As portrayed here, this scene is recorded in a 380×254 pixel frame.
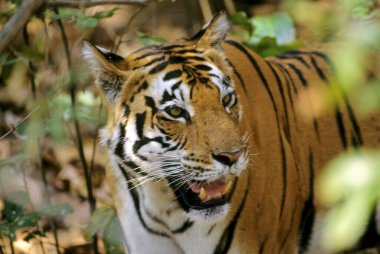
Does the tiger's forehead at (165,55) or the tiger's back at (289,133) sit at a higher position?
the tiger's forehead at (165,55)

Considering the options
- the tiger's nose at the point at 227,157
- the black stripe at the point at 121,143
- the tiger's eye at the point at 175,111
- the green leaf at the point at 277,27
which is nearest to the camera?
the tiger's nose at the point at 227,157

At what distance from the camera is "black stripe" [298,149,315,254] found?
3229 millimetres

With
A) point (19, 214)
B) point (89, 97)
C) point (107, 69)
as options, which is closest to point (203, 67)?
point (107, 69)

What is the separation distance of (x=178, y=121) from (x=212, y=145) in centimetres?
16

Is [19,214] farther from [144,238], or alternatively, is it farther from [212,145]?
[212,145]

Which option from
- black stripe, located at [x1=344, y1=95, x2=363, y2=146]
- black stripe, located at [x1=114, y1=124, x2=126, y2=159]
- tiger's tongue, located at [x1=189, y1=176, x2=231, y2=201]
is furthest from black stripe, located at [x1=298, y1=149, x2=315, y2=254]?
black stripe, located at [x1=114, y1=124, x2=126, y2=159]

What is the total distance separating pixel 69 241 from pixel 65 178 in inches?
21.5

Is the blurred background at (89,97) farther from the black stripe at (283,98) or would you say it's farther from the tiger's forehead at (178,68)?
the tiger's forehead at (178,68)

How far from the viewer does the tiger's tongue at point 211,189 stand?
2.63 m

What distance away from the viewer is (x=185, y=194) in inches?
106

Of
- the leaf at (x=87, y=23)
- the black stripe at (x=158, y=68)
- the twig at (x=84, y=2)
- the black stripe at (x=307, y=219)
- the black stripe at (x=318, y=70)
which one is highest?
the twig at (x=84, y=2)

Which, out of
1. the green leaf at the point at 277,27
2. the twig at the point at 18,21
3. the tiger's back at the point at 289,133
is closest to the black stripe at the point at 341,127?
the tiger's back at the point at 289,133

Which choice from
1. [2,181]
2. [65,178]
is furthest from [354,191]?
[65,178]

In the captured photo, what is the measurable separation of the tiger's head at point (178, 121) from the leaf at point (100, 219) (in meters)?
0.66
